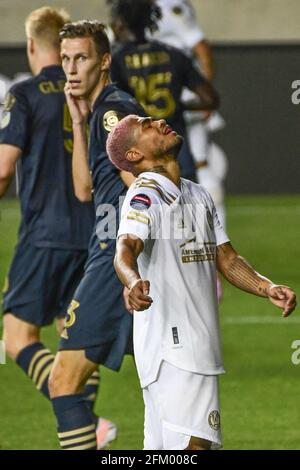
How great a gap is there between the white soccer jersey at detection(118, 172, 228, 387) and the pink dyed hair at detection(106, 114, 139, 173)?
0.13 m

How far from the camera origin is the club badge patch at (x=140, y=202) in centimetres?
487

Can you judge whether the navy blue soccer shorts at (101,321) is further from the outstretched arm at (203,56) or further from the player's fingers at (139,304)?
the outstretched arm at (203,56)

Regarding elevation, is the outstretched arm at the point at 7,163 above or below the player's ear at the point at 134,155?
below

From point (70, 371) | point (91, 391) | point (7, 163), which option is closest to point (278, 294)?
point (70, 371)

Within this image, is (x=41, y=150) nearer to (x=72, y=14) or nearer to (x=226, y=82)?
(x=226, y=82)

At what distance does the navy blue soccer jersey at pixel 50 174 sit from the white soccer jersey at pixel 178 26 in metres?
4.95

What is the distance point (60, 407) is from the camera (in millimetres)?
6359

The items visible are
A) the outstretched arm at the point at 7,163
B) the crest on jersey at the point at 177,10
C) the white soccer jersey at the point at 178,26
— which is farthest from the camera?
the crest on jersey at the point at 177,10

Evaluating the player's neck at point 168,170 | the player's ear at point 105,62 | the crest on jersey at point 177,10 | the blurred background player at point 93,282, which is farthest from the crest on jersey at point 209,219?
the crest on jersey at point 177,10

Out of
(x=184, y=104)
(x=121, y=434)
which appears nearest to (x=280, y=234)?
(x=184, y=104)

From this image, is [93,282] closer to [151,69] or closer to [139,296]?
[139,296]

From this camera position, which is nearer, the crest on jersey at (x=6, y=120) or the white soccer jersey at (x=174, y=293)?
the white soccer jersey at (x=174, y=293)

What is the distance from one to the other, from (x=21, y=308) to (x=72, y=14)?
13795mm

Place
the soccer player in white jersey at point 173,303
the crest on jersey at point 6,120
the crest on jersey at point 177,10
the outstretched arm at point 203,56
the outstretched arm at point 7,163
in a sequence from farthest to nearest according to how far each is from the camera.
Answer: the crest on jersey at point 177,10
the outstretched arm at point 203,56
the crest on jersey at point 6,120
the outstretched arm at point 7,163
the soccer player in white jersey at point 173,303
